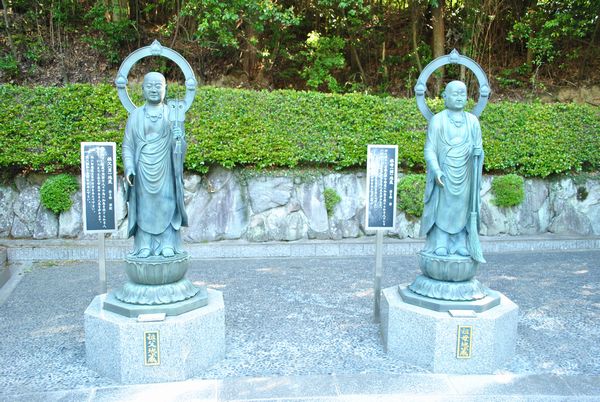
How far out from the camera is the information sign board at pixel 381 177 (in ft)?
17.4

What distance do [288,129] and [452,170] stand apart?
5.39 metres

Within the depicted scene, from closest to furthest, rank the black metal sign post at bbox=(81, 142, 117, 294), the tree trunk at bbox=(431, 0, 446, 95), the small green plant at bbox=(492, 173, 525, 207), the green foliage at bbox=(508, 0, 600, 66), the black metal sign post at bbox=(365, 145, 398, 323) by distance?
1. the black metal sign post at bbox=(365, 145, 398, 323)
2. the black metal sign post at bbox=(81, 142, 117, 294)
3. the small green plant at bbox=(492, 173, 525, 207)
4. the green foliage at bbox=(508, 0, 600, 66)
5. the tree trunk at bbox=(431, 0, 446, 95)

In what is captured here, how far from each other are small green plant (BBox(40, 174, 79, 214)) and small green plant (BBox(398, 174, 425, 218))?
639 centimetres

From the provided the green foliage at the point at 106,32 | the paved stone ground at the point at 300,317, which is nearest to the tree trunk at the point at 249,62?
the green foliage at the point at 106,32

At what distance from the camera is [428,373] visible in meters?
4.29

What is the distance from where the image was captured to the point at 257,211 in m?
9.37

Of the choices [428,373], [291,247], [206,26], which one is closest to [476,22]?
[206,26]

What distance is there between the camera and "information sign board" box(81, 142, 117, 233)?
5688 millimetres

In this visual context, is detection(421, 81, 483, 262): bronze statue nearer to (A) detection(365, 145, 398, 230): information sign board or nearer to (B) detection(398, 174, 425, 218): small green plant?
(A) detection(365, 145, 398, 230): information sign board

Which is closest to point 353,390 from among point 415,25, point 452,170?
point 452,170

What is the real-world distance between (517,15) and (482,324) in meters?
12.1

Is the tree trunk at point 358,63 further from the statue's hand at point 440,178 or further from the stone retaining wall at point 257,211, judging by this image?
the statue's hand at point 440,178

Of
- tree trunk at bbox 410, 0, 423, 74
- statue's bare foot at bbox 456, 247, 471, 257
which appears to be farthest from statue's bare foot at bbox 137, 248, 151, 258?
tree trunk at bbox 410, 0, 423, 74

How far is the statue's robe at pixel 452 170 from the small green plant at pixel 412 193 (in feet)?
16.4
